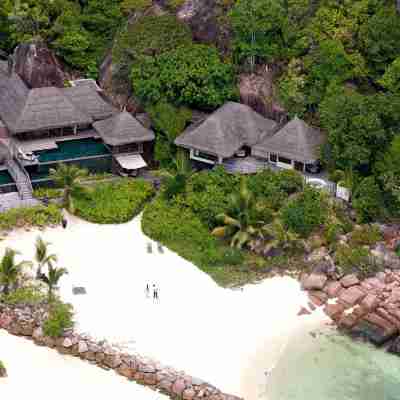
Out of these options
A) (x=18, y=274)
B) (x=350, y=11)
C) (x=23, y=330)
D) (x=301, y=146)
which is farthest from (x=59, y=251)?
(x=350, y=11)

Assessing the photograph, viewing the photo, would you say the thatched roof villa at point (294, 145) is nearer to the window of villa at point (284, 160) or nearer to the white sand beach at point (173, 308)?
the window of villa at point (284, 160)

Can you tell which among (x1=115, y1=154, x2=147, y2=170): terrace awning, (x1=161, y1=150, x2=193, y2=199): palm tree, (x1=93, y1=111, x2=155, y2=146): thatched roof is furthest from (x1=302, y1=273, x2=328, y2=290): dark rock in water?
(x1=93, y1=111, x2=155, y2=146): thatched roof

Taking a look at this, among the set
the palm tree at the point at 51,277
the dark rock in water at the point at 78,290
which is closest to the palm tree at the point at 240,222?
the dark rock in water at the point at 78,290

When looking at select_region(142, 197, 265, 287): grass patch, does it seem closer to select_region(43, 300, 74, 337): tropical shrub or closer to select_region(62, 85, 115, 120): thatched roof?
select_region(43, 300, 74, 337): tropical shrub

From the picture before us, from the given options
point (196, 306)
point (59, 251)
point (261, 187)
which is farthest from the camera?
point (261, 187)

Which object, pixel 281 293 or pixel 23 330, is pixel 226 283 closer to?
pixel 281 293

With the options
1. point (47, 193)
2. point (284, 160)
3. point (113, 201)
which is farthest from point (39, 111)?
point (284, 160)

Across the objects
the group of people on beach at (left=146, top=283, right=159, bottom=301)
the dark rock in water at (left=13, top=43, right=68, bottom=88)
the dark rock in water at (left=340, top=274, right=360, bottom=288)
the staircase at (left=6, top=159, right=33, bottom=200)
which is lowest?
the dark rock in water at (left=340, top=274, right=360, bottom=288)
